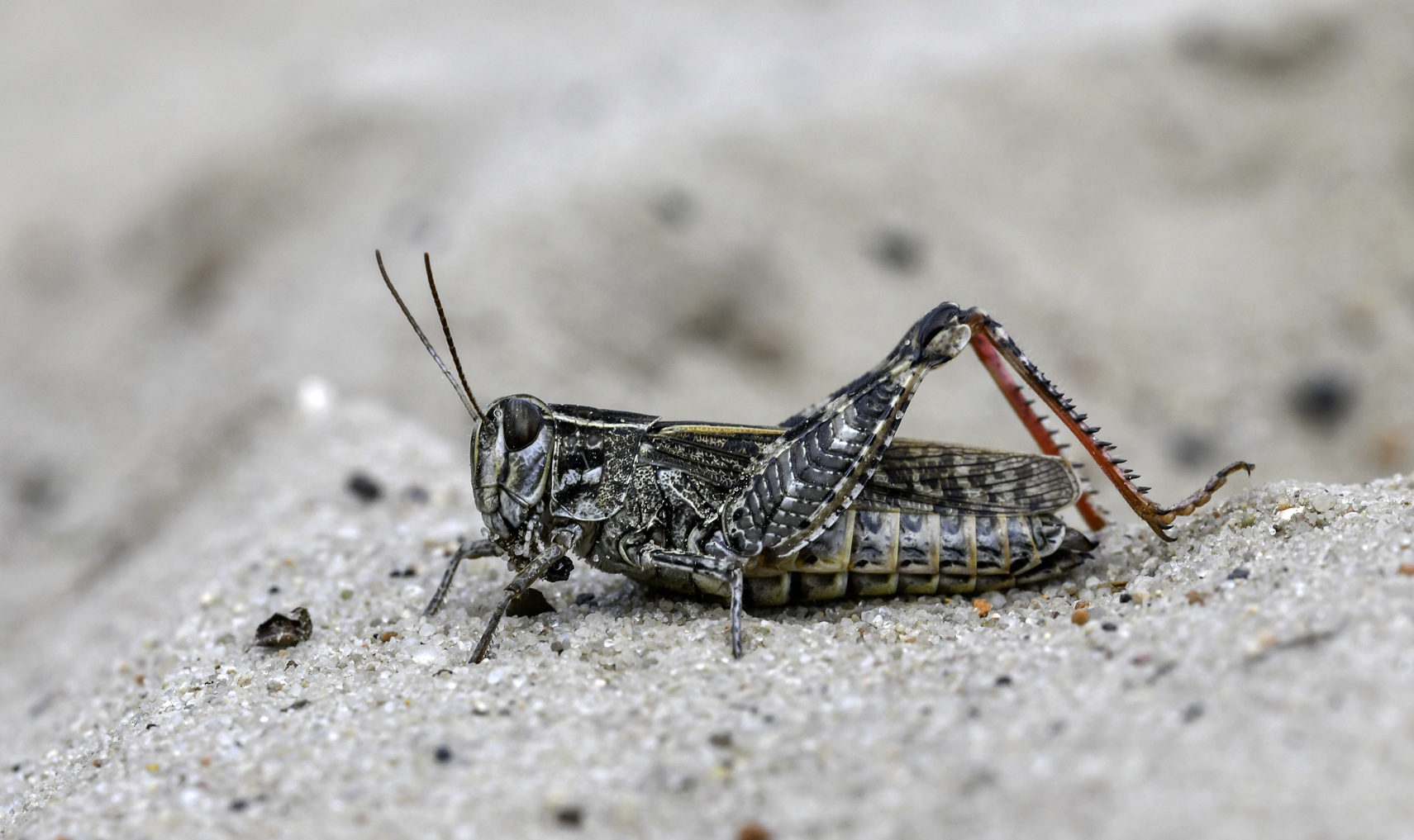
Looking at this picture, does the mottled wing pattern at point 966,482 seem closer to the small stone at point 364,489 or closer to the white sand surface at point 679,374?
the white sand surface at point 679,374

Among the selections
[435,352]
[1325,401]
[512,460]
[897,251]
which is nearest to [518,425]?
[512,460]

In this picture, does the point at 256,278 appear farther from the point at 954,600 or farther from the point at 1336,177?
the point at 1336,177

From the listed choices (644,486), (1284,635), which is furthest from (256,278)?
(1284,635)

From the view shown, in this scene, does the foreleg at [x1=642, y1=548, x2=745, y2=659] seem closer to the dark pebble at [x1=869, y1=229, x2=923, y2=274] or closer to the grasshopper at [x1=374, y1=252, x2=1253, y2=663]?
the grasshopper at [x1=374, y1=252, x2=1253, y2=663]

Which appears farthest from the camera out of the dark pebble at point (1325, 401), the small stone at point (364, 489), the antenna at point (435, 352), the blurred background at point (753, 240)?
the dark pebble at point (1325, 401)

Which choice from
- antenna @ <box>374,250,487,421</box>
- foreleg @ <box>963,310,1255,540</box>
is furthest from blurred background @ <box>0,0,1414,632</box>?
foreleg @ <box>963,310,1255,540</box>

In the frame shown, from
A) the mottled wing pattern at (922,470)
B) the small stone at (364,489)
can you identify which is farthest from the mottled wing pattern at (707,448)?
the small stone at (364,489)
